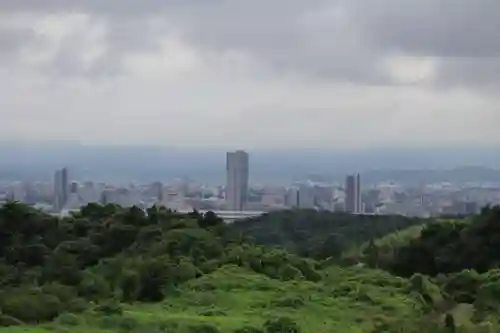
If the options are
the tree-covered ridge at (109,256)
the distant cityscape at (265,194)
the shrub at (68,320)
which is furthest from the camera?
the distant cityscape at (265,194)

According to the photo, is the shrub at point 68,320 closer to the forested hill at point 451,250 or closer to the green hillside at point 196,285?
the green hillside at point 196,285

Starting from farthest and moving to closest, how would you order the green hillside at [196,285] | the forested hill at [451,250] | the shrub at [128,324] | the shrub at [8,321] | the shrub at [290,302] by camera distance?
the forested hill at [451,250]
the shrub at [290,302]
the shrub at [8,321]
the green hillside at [196,285]
the shrub at [128,324]

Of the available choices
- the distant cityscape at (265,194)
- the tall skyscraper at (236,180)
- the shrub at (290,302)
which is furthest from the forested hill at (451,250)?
the tall skyscraper at (236,180)

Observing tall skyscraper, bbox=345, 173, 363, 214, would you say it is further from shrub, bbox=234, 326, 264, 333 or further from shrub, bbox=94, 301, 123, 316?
shrub, bbox=234, 326, 264, 333

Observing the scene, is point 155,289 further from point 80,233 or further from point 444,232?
point 444,232

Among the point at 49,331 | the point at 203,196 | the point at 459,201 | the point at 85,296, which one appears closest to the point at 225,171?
the point at 203,196
